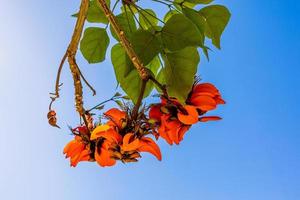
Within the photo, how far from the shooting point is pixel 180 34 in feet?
2.17

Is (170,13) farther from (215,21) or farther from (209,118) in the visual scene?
(209,118)

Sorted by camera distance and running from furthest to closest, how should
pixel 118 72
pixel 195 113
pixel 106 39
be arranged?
pixel 106 39, pixel 118 72, pixel 195 113

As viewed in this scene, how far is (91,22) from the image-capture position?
0.88 metres

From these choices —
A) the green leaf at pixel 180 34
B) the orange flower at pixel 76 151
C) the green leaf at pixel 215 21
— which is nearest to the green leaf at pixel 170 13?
the green leaf at pixel 215 21

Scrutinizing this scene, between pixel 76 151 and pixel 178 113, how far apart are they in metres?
0.15

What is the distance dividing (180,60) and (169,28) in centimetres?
4

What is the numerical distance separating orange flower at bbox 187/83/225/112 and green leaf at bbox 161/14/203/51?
5cm

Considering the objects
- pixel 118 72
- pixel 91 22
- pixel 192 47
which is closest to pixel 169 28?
pixel 192 47

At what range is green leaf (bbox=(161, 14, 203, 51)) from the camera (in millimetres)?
659

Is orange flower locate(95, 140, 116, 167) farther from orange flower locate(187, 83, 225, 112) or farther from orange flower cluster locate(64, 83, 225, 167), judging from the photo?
orange flower locate(187, 83, 225, 112)

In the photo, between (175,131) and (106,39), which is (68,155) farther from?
(106,39)

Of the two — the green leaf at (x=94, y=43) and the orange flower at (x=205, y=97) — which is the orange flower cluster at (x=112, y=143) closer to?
the orange flower at (x=205, y=97)

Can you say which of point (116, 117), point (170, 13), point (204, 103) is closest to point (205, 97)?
point (204, 103)

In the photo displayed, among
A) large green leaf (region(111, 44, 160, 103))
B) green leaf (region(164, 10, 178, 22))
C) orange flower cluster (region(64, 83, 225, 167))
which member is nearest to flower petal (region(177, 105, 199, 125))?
orange flower cluster (region(64, 83, 225, 167))
